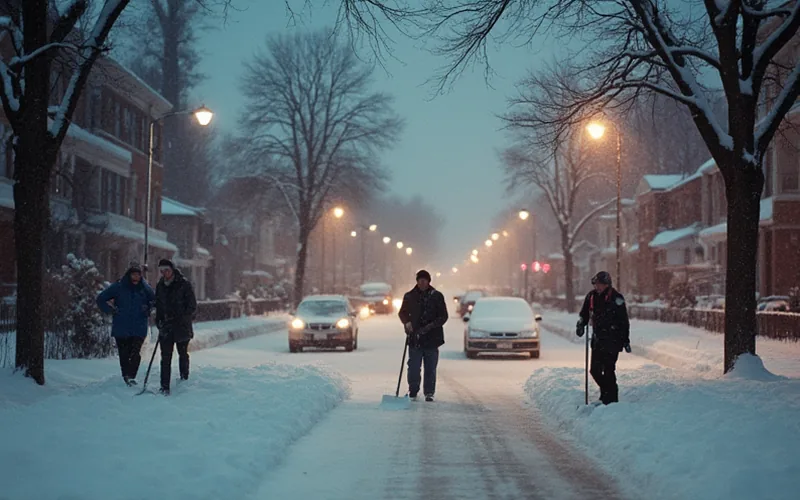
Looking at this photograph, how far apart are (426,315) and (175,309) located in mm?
3767

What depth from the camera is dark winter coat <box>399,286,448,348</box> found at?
51.4ft

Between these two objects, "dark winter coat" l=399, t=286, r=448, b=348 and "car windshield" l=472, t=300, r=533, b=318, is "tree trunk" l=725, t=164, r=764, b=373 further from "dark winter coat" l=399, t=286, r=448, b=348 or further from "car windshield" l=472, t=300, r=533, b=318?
"car windshield" l=472, t=300, r=533, b=318

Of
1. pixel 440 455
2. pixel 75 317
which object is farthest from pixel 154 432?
pixel 75 317

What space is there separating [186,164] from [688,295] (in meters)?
56.9

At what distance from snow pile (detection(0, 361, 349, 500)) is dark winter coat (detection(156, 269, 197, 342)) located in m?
0.82

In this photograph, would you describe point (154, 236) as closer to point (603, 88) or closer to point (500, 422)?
point (603, 88)

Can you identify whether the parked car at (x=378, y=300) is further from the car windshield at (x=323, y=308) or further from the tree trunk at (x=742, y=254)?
the tree trunk at (x=742, y=254)

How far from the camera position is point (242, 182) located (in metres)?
57.2

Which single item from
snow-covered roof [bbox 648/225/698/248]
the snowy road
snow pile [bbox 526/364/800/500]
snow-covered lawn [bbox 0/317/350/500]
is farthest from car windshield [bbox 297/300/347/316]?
snow-covered roof [bbox 648/225/698/248]

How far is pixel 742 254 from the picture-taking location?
16609mm

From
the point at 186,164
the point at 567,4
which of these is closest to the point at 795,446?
the point at 567,4

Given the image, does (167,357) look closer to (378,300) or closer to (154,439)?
(154,439)

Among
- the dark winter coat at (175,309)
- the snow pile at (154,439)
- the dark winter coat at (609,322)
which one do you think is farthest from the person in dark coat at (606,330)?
the dark winter coat at (175,309)

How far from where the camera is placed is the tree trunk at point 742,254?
16.6m
